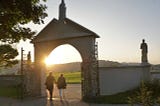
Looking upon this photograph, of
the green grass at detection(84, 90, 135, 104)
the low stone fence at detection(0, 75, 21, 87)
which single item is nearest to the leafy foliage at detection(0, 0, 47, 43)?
the green grass at detection(84, 90, 135, 104)

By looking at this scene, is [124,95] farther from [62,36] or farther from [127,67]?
[62,36]

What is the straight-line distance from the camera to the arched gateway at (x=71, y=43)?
2384cm

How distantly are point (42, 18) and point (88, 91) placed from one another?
9.85 m

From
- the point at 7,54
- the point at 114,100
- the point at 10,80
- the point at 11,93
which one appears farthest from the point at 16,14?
the point at 10,80

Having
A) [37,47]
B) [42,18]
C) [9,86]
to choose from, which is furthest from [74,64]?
[42,18]

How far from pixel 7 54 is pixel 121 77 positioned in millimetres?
13466

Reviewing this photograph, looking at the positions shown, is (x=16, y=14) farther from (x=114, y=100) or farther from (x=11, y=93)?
(x=11, y=93)

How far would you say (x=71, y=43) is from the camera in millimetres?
24844

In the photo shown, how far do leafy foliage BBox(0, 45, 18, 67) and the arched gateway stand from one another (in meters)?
6.94

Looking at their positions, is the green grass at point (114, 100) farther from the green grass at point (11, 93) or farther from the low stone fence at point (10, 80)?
the low stone fence at point (10, 80)

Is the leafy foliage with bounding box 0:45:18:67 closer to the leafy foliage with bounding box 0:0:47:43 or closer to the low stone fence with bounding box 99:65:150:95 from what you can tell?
the low stone fence with bounding box 99:65:150:95

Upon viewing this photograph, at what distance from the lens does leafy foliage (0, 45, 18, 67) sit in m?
32.9

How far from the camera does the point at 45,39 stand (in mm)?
26125

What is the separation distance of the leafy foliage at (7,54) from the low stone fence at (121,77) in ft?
38.4
